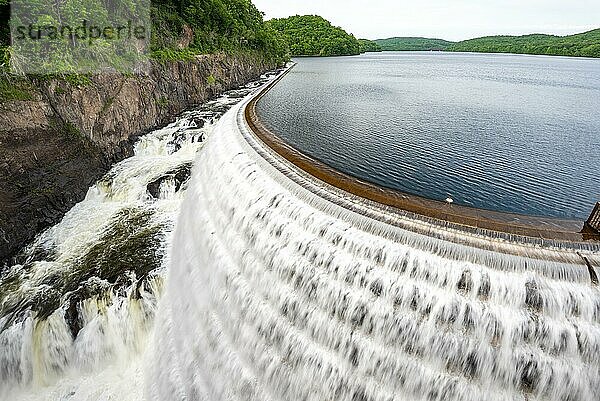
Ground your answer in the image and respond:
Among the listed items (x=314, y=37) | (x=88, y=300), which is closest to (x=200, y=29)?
(x=88, y=300)

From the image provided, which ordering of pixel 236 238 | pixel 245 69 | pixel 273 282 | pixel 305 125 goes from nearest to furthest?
pixel 273 282, pixel 236 238, pixel 305 125, pixel 245 69

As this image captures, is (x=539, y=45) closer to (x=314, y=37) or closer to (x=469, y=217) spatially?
(x=314, y=37)

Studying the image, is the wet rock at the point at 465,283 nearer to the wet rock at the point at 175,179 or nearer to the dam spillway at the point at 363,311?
the dam spillway at the point at 363,311

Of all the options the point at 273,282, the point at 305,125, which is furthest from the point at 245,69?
the point at 273,282

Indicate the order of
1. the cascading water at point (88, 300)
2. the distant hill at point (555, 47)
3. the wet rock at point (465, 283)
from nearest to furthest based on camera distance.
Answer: the wet rock at point (465, 283) → the cascading water at point (88, 300) → the distant hill at point (555, 47)

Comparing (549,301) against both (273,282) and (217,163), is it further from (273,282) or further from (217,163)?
(217,163)

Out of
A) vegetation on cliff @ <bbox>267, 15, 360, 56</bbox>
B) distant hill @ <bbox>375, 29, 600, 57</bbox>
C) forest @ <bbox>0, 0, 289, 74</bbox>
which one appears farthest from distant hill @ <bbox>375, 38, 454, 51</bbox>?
forest @ <bbox>0, 0, 289, 74</bbox>

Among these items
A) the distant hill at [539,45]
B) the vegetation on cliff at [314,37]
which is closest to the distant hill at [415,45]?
the distant hill at [539,45]
